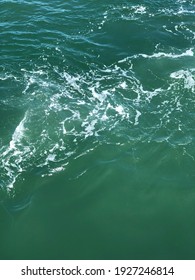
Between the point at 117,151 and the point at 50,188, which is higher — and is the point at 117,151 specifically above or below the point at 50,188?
above

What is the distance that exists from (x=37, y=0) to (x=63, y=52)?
13.4 meters

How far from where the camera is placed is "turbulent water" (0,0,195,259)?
3005 cm

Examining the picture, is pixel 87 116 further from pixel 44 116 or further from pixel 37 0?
pixel 37 0

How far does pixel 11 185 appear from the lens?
33.0m

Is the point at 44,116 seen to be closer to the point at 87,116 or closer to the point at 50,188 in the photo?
the point at 87,116

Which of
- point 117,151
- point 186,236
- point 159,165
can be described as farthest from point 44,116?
point 186,236

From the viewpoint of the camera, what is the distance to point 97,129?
1470 inches

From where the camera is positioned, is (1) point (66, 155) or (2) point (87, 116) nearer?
(1) point (66, 155)

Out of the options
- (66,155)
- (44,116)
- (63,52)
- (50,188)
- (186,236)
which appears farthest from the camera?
(63,52)

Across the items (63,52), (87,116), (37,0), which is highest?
(37,0)

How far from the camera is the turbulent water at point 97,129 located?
98.6 ft

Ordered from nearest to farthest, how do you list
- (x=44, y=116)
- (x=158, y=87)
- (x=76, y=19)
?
(x=44, y=116) < (x=158, y=87) < (x=76, y=19)

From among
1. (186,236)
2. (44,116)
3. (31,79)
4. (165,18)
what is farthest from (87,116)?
(165,18)

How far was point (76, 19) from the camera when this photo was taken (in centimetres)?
5025
